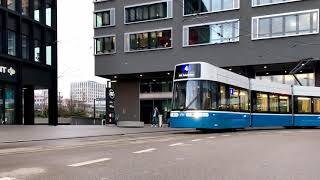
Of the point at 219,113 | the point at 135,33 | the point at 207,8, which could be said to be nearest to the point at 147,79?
the point at 135,33

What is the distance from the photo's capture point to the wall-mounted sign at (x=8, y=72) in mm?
39219

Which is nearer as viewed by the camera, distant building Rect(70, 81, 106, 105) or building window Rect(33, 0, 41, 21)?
building window Rect(33, 0, 41, 21)

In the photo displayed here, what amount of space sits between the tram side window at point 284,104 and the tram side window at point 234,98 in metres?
7.01

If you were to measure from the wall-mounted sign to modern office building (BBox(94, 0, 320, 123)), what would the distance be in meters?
18.5

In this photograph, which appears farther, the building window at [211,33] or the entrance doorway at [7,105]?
the building window at [211,33]

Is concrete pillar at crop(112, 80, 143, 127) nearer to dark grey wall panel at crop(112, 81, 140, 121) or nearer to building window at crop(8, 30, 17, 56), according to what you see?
dark grey wall panel at crop(112, 81, 140, 121)

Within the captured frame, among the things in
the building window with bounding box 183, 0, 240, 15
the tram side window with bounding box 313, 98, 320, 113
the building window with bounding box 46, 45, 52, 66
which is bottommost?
the tram side window with bounding box 313, 98, 320, 113

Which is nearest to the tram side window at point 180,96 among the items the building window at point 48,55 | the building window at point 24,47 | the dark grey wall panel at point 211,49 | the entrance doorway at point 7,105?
the entrance doorway at point 7,105

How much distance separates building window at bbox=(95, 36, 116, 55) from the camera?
2350 inches

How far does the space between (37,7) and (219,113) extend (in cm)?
2472

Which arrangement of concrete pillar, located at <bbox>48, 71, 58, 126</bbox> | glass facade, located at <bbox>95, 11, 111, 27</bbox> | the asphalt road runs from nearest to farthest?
the asphalt road
concrete pillar, located at <bbox>48, 71, 58, 126</bbox>
glass facade, located at <bbox>95, 11, 111, 27</bbox>

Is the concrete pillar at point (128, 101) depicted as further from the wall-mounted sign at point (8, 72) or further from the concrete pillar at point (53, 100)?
the wall-mounted sign at point (8, 72)

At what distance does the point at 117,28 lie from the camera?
2341 inches

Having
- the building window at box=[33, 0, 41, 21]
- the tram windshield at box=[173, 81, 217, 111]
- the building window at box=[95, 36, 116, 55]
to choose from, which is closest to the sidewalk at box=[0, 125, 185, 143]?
the tram windshield at box=[173, 81, 217, 111]
